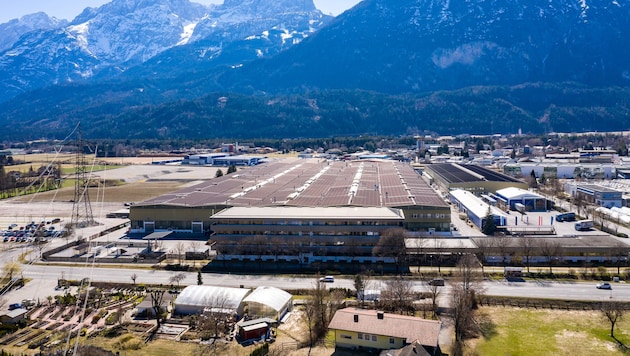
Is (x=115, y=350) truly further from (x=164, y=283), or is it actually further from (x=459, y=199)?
(x=459, y=199)

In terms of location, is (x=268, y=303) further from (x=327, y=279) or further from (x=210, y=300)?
(x=327, y=279)

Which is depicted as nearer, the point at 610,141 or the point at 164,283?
the point at 164,283

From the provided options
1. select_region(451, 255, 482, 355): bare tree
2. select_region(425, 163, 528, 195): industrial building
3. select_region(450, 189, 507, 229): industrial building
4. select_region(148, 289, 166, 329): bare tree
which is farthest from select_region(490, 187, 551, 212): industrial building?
select_region(148, 289, 166, 329): bare tree

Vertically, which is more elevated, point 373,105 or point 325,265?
point 373,105

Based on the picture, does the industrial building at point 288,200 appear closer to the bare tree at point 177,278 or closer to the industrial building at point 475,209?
the industrial building at point 475,209

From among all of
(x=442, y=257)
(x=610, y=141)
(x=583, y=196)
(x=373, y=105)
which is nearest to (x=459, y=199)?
(x=583, y=196)

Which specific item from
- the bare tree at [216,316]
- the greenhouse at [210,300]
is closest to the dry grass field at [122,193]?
the greenhouse at [210,300]

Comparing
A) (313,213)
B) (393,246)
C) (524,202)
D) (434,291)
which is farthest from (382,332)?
(524,202)
